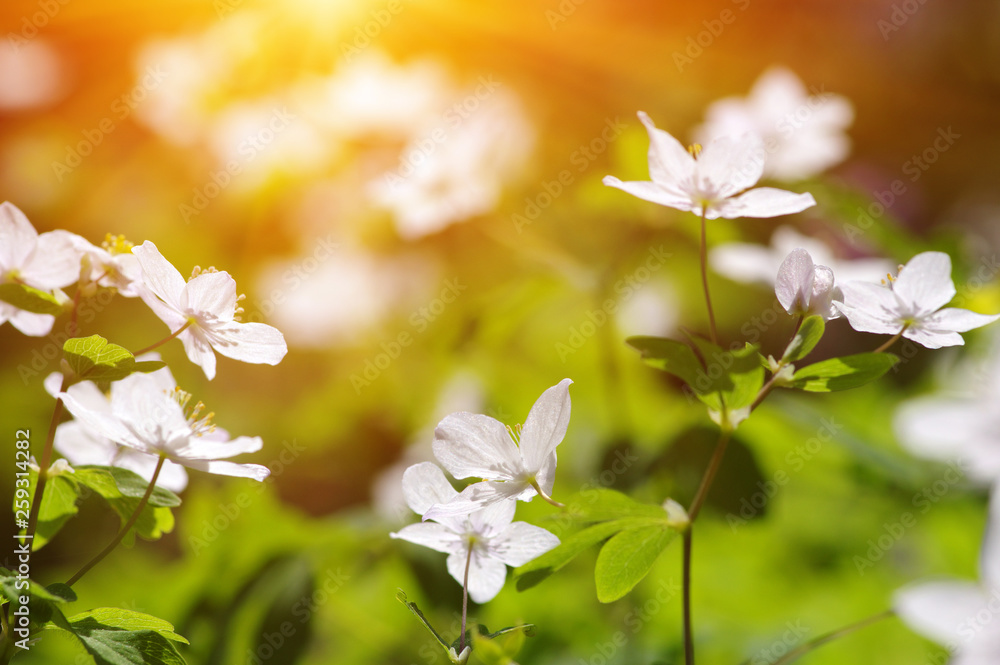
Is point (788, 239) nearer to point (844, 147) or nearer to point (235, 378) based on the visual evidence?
point (844, 147)

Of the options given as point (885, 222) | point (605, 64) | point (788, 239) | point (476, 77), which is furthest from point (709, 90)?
point (788, 239)

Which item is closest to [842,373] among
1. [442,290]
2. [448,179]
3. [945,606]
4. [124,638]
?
[945,606]

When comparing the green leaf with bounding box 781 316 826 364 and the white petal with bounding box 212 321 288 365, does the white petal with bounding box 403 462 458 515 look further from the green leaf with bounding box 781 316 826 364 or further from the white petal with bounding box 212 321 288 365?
the green leaf with bounding box 781 316 826 364

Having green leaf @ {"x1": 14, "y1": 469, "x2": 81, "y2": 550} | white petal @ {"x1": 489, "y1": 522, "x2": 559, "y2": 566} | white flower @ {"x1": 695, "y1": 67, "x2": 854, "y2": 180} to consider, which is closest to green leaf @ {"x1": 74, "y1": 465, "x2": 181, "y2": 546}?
green leaf @ {"x1": 14, "y1": 469, "x2": 81, "y2": 550}

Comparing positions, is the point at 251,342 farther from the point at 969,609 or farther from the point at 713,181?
the point at 969,609

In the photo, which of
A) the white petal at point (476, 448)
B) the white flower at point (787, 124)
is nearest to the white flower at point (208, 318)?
the white petal at point (476, 448)
